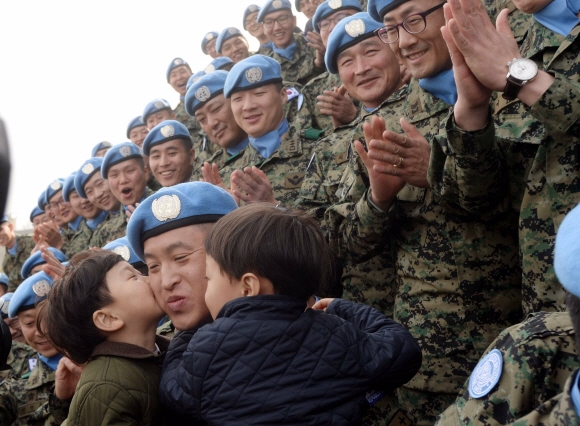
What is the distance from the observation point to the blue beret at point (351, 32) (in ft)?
12.8

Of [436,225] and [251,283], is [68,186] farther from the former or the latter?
[251,283]

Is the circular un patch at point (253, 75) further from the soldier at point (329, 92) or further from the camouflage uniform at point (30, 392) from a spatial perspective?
the camouflage uniform at point (30, 392)

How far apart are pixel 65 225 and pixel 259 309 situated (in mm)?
7745

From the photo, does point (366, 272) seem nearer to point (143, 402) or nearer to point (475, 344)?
point (475, 344)

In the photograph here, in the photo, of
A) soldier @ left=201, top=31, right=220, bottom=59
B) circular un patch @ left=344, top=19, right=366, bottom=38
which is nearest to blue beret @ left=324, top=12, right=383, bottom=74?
circular un patch @ left=344, top=19, right=366, bottom=38

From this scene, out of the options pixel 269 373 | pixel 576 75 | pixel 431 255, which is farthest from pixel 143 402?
pixel 576 75

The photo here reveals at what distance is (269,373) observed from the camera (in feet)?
6.01

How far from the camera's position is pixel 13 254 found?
9.70 meters

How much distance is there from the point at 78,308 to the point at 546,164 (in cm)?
180

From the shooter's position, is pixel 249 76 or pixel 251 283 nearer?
pixel 251 283

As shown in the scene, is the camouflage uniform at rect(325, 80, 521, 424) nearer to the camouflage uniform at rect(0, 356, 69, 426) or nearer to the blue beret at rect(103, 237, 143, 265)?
the blue beret at rect(103, 237, 143, 265)

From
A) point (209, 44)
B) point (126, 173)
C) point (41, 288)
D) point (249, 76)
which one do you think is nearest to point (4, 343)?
point (41, 288)

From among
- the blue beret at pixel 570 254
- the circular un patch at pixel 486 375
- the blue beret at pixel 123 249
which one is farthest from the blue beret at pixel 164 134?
the blue beret at pixel 570 254

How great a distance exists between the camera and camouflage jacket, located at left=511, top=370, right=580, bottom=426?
46.0 inches
